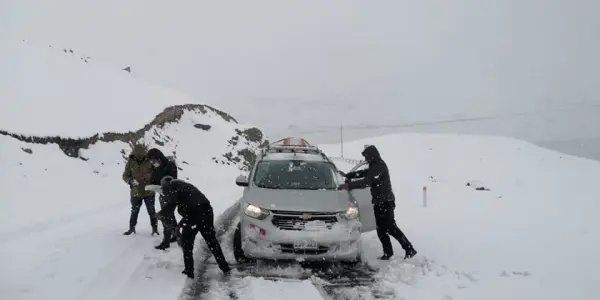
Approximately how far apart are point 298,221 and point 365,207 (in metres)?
1.53

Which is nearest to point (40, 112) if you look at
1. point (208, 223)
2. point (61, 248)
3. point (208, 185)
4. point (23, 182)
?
point (23, 182)

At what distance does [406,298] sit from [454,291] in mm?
784

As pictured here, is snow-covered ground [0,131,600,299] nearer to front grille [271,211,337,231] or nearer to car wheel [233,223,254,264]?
car wheel [233,223,254,264]

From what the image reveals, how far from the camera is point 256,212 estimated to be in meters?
6.24

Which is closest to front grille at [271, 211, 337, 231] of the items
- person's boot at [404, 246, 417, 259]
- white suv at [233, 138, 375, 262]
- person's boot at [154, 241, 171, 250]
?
white suv at [233, 138, 375, 262]

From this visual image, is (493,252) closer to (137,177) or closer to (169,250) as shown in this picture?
(169,250)

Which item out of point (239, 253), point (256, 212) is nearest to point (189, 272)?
point (239, 253)

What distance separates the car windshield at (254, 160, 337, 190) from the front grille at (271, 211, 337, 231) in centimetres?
127

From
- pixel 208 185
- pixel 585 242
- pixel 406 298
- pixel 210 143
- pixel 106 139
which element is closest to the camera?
pixel 406 298

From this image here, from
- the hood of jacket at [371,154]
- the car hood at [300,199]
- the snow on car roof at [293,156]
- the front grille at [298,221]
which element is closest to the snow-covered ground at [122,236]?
the front grille at [298,221]

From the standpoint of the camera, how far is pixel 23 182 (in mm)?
10539

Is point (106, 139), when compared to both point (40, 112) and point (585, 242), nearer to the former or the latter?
point (40, 112)

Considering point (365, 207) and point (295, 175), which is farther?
point (295, 175)

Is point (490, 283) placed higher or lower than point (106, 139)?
lower
